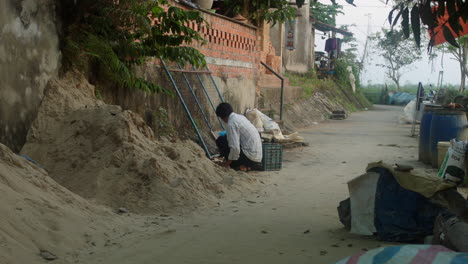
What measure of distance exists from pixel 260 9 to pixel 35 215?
33.8 ft

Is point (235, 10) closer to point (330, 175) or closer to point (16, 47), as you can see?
point (330, 175)

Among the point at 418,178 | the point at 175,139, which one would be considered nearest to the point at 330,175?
the point at 175,139

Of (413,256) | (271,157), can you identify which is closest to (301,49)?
(271,157)

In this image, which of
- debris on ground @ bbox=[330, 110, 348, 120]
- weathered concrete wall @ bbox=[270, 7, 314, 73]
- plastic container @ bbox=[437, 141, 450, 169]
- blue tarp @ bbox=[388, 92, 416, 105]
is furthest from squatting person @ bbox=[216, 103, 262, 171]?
blue tarp @ bbox=[388, 92, 416, 105]

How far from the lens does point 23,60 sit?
6.71 m

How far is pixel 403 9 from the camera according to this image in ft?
13.2

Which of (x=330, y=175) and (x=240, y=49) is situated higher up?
(x=240, y=49)

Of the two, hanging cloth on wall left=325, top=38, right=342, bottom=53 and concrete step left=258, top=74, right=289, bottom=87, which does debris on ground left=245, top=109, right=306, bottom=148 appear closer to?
concrete step left=258, top=74, right=289, bottom=87

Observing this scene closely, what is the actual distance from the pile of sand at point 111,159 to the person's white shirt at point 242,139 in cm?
91

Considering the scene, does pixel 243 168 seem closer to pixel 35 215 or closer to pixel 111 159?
pixel 111 159

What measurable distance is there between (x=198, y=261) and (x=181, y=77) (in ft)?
19.4

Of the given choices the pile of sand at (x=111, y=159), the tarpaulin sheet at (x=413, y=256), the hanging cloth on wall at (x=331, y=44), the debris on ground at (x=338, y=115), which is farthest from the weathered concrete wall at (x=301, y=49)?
the tarpaulin sheet at (x=413, y=256)

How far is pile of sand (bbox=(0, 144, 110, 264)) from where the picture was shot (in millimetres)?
4238

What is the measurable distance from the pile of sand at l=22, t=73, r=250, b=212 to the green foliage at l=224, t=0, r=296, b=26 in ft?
22.2
